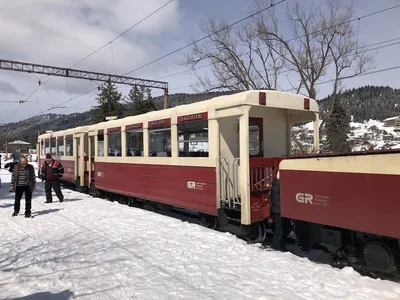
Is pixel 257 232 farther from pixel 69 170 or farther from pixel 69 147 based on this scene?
pixel 69 147

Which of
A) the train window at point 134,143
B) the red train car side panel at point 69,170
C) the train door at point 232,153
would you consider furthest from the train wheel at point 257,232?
the red train car side panel at point 69,170

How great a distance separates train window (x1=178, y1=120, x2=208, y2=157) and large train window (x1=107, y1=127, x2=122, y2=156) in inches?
152

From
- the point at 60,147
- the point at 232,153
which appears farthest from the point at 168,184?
the point at 60,147

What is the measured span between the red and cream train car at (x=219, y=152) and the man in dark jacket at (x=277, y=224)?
0.85 feet

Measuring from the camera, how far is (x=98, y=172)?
1376 centimetres

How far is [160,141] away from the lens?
9531 mm

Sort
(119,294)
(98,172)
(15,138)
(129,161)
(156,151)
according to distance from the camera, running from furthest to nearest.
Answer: (15,138), (98,172), (129,161), (156,151), (119,294)

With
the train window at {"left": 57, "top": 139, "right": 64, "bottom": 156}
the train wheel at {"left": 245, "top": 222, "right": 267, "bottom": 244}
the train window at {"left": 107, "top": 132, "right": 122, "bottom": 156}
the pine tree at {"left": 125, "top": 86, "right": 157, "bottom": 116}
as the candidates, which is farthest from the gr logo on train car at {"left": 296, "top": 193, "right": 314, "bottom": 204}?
the pine tree at {"left": 125, "top": 86, "right": 157, "bottom": 116}

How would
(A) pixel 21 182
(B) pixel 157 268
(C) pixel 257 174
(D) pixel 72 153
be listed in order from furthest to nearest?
(D) pixel 72 153, (A) pixel 21 182, (C) pixel 257 174, (B) pixel 157 268

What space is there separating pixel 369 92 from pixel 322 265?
123m

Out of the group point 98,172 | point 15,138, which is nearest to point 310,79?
point 98,172

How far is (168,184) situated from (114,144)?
3.92m

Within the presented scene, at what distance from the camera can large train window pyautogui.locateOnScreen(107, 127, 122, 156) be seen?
11977 millimetres

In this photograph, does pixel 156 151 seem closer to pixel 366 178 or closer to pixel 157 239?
pixel 157 239
